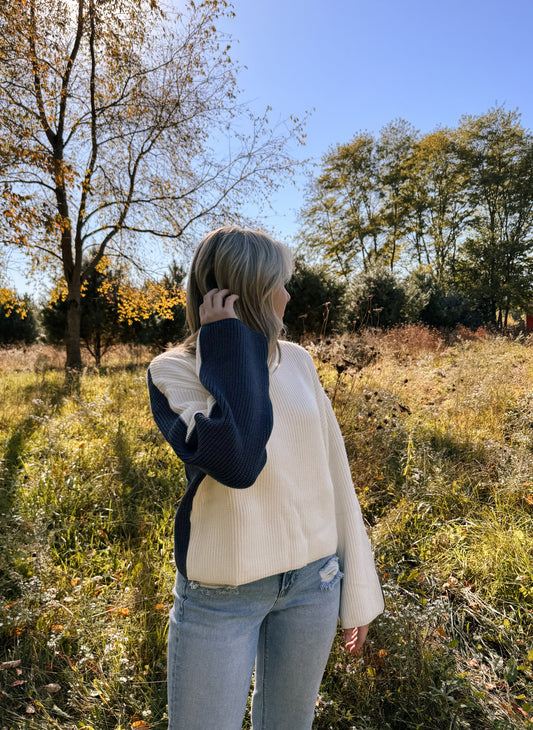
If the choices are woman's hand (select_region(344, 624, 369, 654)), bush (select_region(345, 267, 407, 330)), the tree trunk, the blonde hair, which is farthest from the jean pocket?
bush (select_region(345, 267, 407, 330))

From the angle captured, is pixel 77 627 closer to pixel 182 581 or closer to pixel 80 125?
pixel 182 581

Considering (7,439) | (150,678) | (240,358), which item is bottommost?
(150,678)

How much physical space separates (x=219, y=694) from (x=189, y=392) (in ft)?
2.62

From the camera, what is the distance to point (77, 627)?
2.38 m

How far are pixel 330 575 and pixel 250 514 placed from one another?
1.19 ft

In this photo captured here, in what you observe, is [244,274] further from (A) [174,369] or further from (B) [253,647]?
(B) [253,647]

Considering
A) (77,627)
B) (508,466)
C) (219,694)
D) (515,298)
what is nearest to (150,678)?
(77,627)

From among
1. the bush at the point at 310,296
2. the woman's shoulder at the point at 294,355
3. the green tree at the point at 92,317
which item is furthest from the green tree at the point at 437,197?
the woman's shoulder at the point at 294,355

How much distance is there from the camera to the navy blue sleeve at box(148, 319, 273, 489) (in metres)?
1.03

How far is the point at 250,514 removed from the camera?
1.19 metres

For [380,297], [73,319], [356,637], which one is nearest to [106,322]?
[73,319]

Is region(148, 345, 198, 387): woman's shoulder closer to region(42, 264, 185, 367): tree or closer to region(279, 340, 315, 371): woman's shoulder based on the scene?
region(279, 340, 315, 371): woman's shoulder

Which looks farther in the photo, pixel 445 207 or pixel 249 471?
pixel 445 207

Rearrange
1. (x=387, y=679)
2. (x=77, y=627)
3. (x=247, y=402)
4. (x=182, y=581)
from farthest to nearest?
(x=77, y=627)
(x=387, y=679)
(x=182, y=581)
(x=247, y=402)
